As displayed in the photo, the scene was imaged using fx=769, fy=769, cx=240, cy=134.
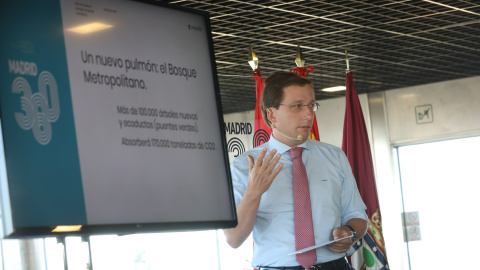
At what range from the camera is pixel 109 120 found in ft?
6.11

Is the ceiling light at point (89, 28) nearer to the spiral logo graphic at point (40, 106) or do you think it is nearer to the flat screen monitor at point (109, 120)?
the flat screen monitor at point (109, 120)

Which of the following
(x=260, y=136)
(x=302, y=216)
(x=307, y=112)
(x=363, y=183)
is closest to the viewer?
(x=302, y=216)

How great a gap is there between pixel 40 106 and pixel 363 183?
4.18m

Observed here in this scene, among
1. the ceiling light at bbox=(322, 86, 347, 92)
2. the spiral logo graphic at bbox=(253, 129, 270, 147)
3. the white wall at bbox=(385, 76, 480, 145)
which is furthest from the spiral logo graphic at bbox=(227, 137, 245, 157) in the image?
the white wall at bbox=(385, 76, 480, 145)

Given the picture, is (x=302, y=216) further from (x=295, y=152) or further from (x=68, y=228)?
(x=68, y=228)

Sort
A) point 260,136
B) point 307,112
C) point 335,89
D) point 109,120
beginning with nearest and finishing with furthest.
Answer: point 109,120, point 307,112, point 260,136, point 335,89

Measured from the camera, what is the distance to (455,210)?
9.29 m

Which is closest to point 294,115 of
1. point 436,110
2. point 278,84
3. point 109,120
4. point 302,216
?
point 278,84

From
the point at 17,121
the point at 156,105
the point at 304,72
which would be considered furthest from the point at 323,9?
the point at 17,121

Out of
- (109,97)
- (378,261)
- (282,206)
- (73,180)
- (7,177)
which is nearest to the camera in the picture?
(7,177)

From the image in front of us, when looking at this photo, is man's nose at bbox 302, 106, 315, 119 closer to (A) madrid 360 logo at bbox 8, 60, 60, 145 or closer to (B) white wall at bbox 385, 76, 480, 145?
(A) madrid 360 logo at bbox 8, 60, 60, 145

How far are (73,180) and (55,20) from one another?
381 millimetres

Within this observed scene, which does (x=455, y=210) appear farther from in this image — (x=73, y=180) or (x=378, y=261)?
(x=73, y=180)

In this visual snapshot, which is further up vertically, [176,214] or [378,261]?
[176,214]
